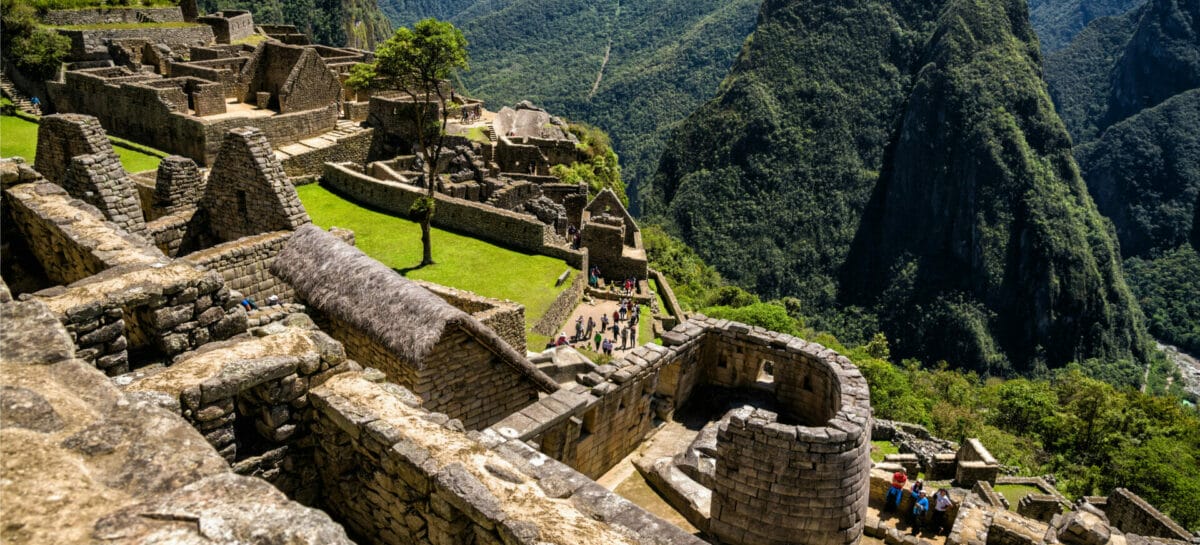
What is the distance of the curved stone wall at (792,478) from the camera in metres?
8.25

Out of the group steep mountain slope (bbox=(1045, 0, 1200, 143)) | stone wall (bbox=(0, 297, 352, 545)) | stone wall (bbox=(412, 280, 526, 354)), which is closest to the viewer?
stone wall (bbox=(0, 297, 352, 545))

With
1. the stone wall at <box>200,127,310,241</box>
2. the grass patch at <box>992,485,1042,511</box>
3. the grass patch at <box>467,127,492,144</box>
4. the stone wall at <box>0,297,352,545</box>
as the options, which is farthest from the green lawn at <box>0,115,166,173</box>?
the grass patch at <box>992,485,1042,511</box>

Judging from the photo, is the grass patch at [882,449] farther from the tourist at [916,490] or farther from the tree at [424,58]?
the tree at [424,58]

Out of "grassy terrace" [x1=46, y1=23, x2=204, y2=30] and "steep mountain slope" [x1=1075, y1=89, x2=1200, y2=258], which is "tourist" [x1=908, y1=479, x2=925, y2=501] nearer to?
"grassy terrace" [x1=46, y1=23, x2=204, y2=30]

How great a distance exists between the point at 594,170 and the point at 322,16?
7508 centimetres

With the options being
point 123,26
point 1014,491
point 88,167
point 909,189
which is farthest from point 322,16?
point 88,167

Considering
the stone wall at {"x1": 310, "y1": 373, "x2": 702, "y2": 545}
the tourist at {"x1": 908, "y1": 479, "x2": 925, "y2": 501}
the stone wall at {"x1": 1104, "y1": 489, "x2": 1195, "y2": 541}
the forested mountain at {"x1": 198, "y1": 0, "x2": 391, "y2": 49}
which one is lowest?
the stone wall at {"x1": 1104, "y1": 489, "x2": 1195, "y2": 541}

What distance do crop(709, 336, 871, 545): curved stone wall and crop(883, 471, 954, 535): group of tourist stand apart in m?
2.65

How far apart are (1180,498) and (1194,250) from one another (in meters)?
154

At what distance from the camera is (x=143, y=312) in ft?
16.4

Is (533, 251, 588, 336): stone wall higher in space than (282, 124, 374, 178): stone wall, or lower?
lower

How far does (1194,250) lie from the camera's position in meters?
148

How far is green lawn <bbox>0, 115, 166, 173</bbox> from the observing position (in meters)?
23.2

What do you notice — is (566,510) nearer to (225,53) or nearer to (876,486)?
(876,486)
